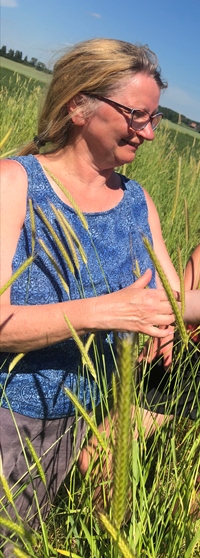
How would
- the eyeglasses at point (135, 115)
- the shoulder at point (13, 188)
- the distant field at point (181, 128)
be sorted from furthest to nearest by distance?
the distant field at point (181, 128) → the eyeglasses at point (135, 115) → the shoulder at point (13, 188)

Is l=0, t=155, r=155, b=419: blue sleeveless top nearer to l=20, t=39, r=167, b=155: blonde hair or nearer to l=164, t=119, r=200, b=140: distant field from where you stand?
l=20, t=39, r=167, b=155: blonde hair

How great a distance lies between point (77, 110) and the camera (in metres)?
1.67

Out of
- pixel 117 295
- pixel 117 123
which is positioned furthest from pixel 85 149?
pixel 117 295

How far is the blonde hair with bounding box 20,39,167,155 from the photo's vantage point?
164cm

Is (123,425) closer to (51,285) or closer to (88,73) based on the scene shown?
(51,285)

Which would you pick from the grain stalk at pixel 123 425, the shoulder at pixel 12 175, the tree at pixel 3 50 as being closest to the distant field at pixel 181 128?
the shoulder at pixel 12 175

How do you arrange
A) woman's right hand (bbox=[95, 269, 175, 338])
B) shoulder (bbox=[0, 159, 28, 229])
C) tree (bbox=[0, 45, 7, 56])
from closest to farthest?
woman's right hand (bbox=[95, 269, 175, 338]), shoulder (bbox=[0, 159, 28, 229]), tree (bbox=[0, 45, 7, 56])

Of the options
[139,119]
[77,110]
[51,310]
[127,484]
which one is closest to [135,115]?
[139,119]

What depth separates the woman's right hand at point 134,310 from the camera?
4.10ft

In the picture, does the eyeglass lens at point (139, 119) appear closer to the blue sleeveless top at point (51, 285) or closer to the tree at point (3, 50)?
the blue sleeveless top at point (51, 285)

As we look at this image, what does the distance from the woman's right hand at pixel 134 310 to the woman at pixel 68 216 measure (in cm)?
22

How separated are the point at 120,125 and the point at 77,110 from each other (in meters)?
0.12

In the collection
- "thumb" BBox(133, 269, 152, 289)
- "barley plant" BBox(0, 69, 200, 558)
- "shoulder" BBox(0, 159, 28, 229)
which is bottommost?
"barley plant" BBox(0, 69, 200, 558)

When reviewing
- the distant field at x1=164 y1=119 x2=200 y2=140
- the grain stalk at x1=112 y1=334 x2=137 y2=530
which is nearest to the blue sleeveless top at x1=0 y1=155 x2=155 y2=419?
the grain stalk at x1=112 y1=334 x2=137 y2=530
